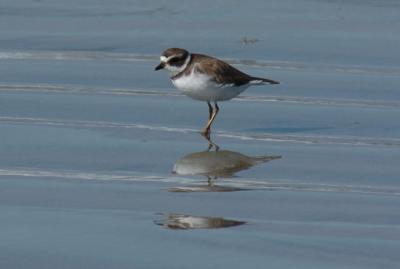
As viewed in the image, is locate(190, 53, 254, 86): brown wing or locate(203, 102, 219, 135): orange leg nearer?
locate(203, 102, 219, 135): orange leg

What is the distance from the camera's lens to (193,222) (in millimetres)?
6711

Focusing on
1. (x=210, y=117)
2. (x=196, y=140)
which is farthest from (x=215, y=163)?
(x=210, y=117)

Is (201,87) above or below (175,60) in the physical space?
below

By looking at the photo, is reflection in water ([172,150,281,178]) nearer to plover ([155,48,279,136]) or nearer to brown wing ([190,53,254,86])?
plover ([155,48,279,136])

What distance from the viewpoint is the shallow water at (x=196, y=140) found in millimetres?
6293

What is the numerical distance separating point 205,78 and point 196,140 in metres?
0.78

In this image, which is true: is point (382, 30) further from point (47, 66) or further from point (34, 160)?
point (34, 160)

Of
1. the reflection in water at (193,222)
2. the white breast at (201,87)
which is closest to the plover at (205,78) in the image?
the white breast at (201,87)

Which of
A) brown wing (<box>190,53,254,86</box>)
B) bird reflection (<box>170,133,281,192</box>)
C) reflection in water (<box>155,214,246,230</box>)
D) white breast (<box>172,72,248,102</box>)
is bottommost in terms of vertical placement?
reflection in water (<box>155,214,246,230</box>)

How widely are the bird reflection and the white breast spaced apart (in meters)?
0.85

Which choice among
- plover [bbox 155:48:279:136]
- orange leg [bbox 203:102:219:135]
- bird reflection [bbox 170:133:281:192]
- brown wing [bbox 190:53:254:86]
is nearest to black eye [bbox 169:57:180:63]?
plover [bbox 155:48:279:136]

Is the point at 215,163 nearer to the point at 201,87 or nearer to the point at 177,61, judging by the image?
the point at 201,87

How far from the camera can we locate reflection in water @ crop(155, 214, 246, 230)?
21.7 ft

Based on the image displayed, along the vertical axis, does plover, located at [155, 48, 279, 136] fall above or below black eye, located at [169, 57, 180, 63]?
below
